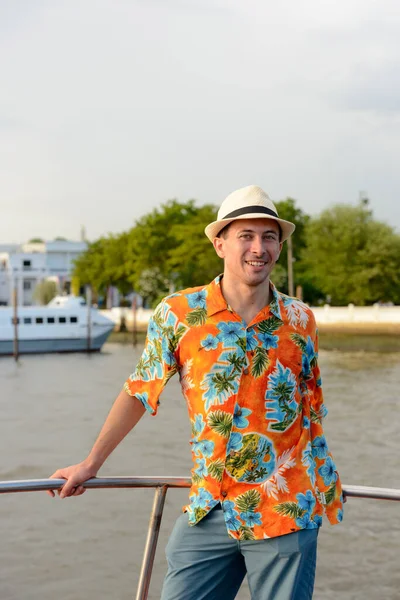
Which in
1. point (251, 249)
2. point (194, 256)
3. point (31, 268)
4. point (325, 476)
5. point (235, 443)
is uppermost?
point (194, 256)

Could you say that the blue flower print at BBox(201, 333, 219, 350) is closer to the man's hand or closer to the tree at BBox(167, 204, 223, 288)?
the man's hand

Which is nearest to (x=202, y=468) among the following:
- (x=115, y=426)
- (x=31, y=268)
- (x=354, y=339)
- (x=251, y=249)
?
(x=115, y=426)

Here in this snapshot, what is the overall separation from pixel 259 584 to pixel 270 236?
3.31 ft

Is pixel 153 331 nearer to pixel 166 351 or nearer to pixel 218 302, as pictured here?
pixel 166 351

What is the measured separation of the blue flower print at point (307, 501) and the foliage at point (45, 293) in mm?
88065

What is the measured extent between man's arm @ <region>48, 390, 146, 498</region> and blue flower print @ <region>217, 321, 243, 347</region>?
328 millimetres

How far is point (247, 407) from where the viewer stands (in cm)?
265

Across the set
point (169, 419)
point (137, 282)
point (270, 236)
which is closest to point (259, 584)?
point (270, 236)

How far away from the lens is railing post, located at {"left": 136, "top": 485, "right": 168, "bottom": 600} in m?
2.90

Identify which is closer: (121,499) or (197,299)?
(197,299)

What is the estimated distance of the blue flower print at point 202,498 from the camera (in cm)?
263

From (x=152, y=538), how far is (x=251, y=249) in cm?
95

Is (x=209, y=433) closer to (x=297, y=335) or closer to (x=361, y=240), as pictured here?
(x=297, y=335)

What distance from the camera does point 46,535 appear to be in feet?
48.4
